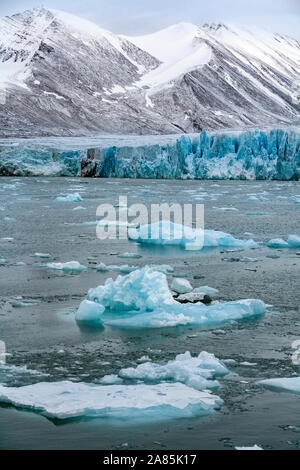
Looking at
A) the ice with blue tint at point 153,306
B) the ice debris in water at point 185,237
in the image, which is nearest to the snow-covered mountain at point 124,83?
the ice debris in water at point 185,237

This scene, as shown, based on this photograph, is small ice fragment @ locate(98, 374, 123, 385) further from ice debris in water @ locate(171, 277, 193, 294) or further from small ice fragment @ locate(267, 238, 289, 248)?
small ice fragment @ locate(267, 238, 289, 248)

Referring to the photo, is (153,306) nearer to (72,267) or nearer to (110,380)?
(110,380)

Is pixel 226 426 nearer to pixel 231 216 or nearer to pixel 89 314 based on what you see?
pixel 89 314

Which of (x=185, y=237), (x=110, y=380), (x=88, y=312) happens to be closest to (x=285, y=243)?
(x=185, y=237)

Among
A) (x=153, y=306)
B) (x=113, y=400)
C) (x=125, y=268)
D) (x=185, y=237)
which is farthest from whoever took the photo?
(x=185, y=237)

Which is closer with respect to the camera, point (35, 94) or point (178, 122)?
point (35, 94)

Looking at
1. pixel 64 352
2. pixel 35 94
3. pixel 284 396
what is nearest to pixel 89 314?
pixel 64 352

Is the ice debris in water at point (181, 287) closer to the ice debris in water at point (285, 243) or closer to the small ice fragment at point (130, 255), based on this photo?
the small ice fragment at point (130, 255)
